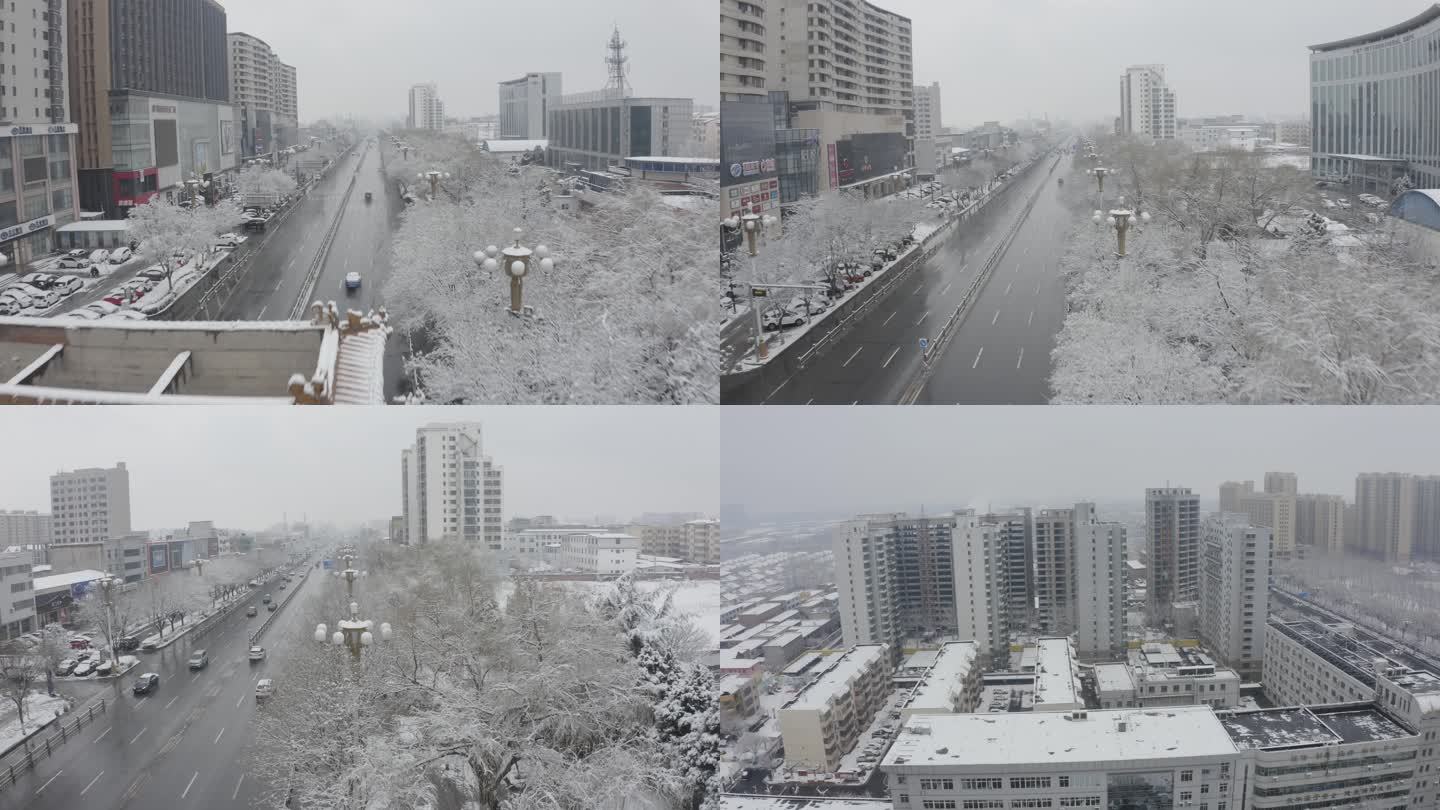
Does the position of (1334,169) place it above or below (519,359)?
above

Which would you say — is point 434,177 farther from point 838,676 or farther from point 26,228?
point 838,676

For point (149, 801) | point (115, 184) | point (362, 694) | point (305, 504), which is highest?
point (115, 184)

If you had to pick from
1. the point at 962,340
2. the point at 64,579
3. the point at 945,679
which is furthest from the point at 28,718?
the point at 962,340

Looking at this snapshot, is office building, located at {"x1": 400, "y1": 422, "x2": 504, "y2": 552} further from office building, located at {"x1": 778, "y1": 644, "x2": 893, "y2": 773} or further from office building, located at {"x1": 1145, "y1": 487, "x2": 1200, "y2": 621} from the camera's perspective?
office building, located at {"x1": 1145, "y1": 487, "x2": 1200, "y2": 621}

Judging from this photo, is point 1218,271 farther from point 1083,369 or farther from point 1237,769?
point 1237,769

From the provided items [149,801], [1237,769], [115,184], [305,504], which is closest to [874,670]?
[1237,769]
